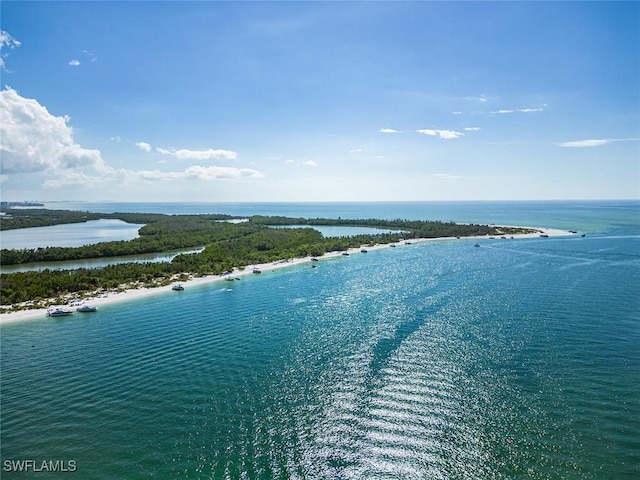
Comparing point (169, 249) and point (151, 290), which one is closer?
point (151, 290)

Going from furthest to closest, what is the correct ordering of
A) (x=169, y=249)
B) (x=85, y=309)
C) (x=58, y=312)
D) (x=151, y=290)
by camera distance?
(x=169, y=249)
(x=151, y=290)
(x=85, y=309)
(x=58, y=312)

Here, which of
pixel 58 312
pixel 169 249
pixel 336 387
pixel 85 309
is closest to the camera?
pixel 336 387

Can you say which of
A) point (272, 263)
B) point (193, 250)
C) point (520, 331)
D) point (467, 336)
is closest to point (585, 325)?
point (520, 331)

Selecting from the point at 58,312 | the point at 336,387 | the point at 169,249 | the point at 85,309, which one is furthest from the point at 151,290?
the point at 169,249

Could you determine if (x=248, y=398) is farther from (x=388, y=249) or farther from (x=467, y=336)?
(x=388, y=249)

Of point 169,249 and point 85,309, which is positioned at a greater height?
point 169,249

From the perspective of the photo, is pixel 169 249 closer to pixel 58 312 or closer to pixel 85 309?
pixel 85 309

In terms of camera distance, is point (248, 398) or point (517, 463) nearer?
point (517, 463)

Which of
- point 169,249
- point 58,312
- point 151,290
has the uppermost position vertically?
point 169,249

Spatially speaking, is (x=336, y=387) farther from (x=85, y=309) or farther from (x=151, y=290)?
(x=151, y=290)
